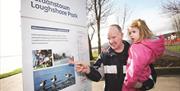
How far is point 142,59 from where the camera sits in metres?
2.22

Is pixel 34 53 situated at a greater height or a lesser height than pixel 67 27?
lesser

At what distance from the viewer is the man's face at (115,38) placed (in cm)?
261

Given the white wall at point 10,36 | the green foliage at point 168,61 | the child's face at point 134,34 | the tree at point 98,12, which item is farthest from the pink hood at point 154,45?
the white wall at point 10,36

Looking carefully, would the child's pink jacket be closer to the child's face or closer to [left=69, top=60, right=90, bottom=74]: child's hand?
the child's face

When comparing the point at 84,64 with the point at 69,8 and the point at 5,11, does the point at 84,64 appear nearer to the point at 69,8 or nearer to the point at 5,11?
the point at 69,8

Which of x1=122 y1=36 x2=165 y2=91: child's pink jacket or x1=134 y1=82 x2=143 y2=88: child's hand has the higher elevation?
x1=122 y1=36 x2=165 y2=91: child's pink jacket

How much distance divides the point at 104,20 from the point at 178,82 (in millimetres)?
1192

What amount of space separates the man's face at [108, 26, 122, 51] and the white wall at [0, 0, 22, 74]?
115 cm

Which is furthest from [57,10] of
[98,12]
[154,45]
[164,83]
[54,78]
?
[164,83]

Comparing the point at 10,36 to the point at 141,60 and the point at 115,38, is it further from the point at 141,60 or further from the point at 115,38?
the point at 141,60

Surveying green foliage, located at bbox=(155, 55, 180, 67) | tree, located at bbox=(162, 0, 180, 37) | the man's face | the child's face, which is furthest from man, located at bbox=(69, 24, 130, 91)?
tree, located at bbox=(162, 0, 180, 37)

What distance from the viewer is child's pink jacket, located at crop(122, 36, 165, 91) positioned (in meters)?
2.22

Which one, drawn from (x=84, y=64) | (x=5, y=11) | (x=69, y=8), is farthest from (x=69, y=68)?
(x=5, y=11)

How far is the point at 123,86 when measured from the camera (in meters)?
2.49
